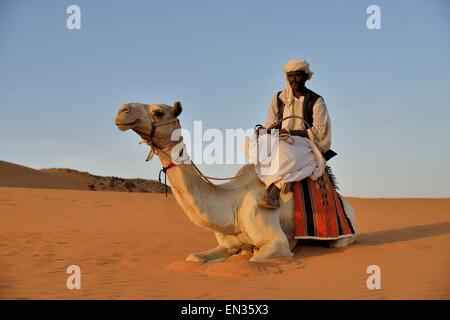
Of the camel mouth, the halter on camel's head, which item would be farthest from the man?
the camel mouth

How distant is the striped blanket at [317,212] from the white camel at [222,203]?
0.11m

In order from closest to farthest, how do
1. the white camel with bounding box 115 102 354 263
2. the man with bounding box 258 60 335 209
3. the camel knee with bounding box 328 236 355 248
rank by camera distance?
1. the white camel with bounding box 115 102 354 263
2. the man with bounding box 258 60 335 209
3. the camel knee with bounding box 328 236 355 248

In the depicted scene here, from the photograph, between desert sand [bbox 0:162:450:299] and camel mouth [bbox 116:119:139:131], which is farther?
camel mouth [bbox 116:119:139:131]

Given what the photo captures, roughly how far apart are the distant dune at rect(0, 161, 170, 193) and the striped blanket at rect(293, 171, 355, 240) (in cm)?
3189

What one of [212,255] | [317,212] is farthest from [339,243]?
[212,255]

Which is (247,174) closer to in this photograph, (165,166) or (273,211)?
(273,211)

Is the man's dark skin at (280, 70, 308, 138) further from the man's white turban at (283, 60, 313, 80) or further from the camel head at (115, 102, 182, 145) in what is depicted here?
the camel head at (115, 102, 182, 145)

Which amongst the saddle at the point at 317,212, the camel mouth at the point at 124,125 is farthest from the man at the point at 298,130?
the camel mouth at the point at 124,125

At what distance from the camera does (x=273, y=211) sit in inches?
280

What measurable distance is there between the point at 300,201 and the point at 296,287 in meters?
2.13

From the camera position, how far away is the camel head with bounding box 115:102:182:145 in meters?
6.25
